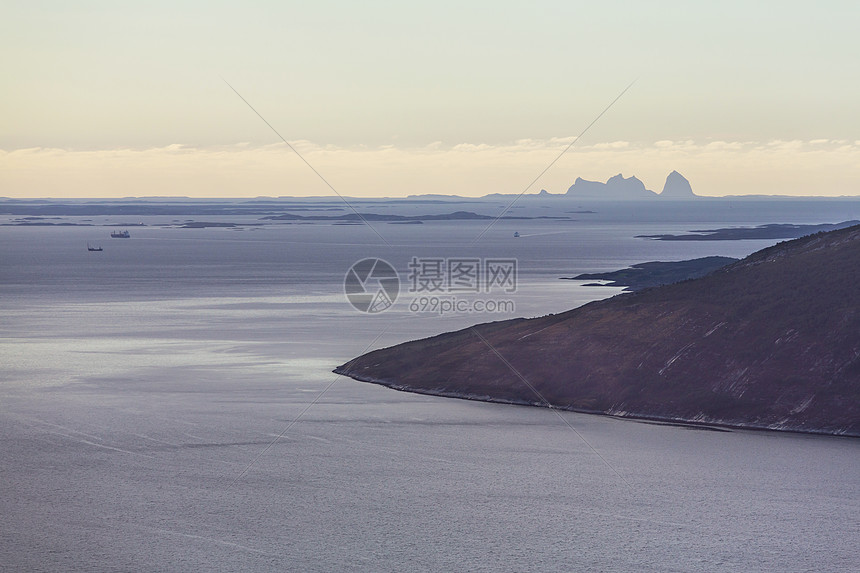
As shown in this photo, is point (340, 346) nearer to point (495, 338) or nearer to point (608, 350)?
point (495, 338)

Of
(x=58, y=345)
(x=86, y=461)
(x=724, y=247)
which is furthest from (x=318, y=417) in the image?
(x=724, y=247)

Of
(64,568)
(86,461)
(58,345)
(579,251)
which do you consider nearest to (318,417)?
(86,461)

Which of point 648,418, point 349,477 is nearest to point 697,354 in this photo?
point 648,418

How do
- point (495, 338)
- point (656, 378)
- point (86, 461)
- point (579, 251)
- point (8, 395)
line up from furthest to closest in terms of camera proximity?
1. point (579, 251)
2. point (495, 338)
3. point (8, 395)
4. point (656, 378)
5. point (86, 461)

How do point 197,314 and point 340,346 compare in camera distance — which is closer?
point 340,346

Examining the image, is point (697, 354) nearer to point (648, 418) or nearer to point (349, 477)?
point (648, 418)

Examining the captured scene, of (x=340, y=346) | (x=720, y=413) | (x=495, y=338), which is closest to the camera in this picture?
(x=720, y=413)

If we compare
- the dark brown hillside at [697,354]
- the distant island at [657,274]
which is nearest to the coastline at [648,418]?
the dark brown hillside at [697,354]
